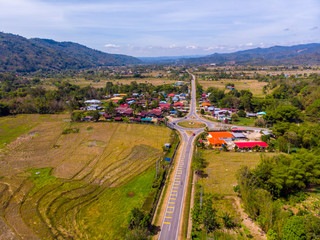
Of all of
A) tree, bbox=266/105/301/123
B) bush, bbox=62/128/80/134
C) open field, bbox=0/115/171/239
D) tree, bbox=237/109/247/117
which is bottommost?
open field, bbox=0/115/171/239

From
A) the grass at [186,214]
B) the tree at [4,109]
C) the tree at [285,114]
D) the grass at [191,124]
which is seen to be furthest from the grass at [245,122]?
the tree at [4,109]

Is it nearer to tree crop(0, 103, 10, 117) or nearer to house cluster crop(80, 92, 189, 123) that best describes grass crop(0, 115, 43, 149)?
tree crop(0, 103, 10, 117)

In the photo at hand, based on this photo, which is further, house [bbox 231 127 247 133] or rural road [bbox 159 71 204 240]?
house [bbox 231 127 247 133]

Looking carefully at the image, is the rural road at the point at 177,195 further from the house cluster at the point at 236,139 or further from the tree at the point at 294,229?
the tree at the point at 294,229

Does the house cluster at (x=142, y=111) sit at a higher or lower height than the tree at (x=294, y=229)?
higher

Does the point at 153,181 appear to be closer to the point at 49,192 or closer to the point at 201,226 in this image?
the point at 201,226

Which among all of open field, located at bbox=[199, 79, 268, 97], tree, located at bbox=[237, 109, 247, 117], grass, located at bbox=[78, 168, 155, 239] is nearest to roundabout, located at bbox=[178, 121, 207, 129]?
tree, located at bbox=[237, 109, 247, 117]

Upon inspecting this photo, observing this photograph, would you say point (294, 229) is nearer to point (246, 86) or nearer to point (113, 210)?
point (113, 210)
